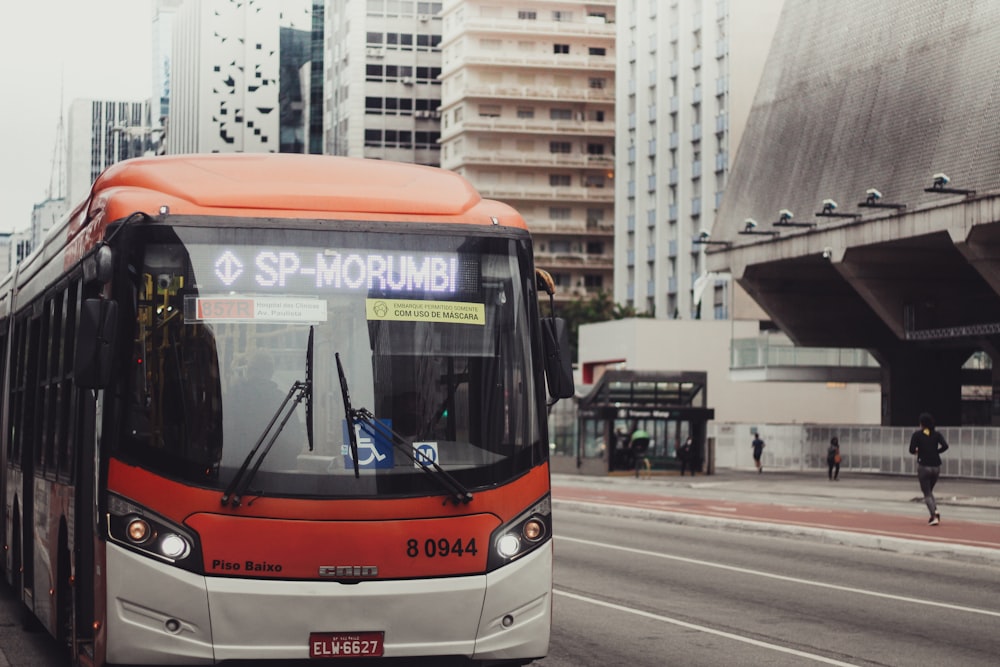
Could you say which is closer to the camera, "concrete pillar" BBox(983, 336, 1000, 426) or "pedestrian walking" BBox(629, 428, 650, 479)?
"pedestrian walking" BBox(629, 428, 650, 479)

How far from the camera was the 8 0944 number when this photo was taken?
7570 mm

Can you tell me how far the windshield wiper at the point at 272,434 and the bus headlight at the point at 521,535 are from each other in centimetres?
105

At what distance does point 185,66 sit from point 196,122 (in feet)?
31.6

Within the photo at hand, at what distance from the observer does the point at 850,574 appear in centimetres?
1712

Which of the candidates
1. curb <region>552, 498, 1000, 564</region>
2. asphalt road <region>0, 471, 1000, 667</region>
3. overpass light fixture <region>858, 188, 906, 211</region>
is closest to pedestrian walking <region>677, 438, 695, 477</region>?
overpass light fixture <region>858, 188, 906, 211</region>

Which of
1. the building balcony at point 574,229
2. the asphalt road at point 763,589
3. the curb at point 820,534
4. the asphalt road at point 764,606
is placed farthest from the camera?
the building balcony at point 574,229

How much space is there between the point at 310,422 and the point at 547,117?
102 m

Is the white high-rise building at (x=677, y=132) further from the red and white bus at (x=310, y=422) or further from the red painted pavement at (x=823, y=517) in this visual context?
the red and white bus at (x=310, y=422)

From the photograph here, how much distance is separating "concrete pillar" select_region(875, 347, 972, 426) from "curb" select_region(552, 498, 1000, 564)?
103 ft

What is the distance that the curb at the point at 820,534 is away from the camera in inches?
760

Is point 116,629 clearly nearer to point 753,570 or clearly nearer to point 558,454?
point 753,570

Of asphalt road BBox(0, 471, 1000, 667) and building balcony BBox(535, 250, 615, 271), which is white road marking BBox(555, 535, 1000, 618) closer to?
asphalt road BBox(0, 471, 1000, 667)

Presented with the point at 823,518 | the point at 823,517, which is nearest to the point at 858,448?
the point at 823,517

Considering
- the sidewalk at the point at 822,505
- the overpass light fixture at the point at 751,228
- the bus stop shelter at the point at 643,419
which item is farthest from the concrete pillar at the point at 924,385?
the bus stop shelter at the point at 643,419
